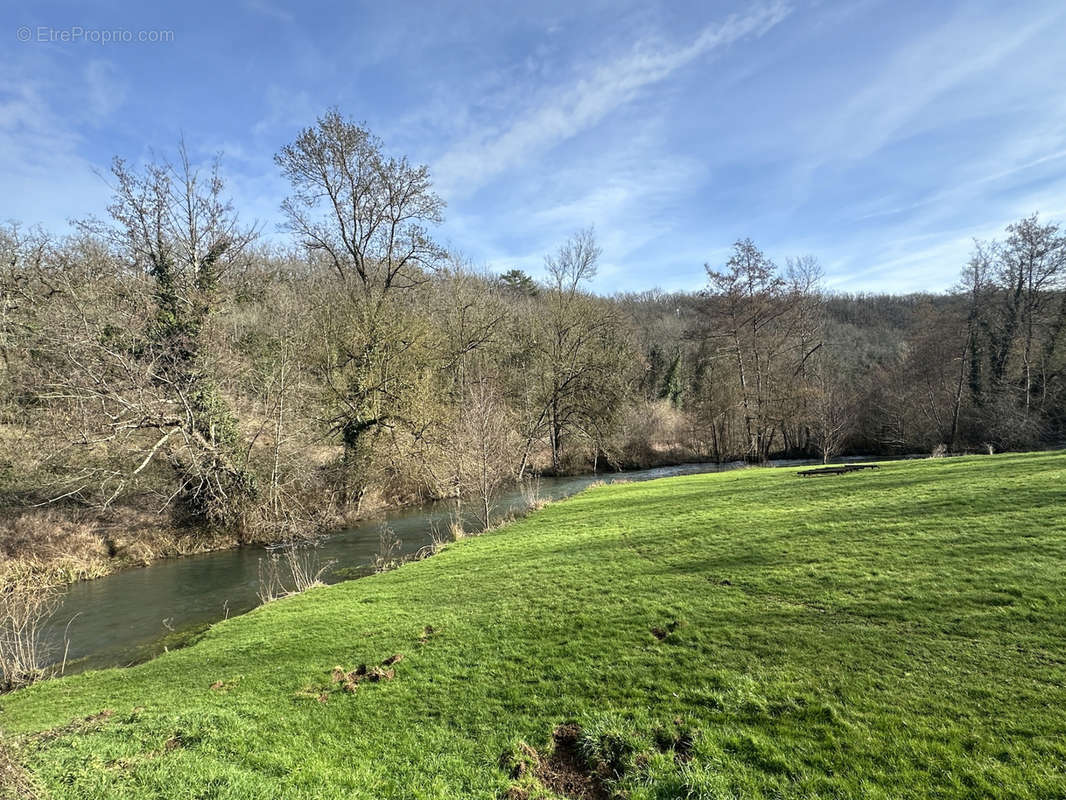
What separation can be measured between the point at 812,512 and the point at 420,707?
9.13 metres

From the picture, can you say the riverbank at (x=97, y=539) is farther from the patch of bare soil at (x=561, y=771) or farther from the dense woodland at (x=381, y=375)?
the patch of bare soil at (x=561, y=771)

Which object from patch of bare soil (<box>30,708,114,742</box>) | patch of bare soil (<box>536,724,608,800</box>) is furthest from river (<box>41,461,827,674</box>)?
patch of bare soil (<box>536,724,608,800</box>)

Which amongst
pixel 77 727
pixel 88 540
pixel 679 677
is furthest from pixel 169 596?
pixel 679 677

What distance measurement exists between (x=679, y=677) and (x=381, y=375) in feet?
70.2

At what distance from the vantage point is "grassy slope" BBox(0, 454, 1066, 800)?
3977 mm

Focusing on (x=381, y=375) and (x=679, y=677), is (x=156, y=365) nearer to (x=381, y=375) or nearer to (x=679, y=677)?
(x=381, y=375)

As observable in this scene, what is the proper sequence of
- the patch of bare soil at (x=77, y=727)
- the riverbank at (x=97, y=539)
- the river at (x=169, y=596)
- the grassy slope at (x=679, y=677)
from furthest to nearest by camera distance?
the riverbank at (x=97, y=539), the river at (x=169, y=596), the patch of bare soil at (x=77, y=727), the grassy slope at (x=679, y=677)

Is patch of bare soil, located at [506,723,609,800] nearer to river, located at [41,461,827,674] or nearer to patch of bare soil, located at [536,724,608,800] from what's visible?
patch of bare soil, located at [536,724,608,800]

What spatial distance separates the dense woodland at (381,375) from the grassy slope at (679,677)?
10416mm

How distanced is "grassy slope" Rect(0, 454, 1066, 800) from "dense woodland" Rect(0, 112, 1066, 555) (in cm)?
1042

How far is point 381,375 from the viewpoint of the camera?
2430cm

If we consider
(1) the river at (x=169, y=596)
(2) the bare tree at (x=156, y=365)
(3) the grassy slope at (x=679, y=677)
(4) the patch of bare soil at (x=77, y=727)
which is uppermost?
(2) the bare tree at (x=156, y=365)

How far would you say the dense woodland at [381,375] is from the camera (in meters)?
17.6

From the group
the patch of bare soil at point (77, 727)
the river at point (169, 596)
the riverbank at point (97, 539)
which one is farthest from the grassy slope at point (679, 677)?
the riverbank at point (97, 539)
